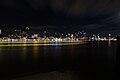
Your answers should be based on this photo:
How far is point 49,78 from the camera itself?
6871 mm

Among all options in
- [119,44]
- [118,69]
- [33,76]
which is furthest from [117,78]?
[33,76]

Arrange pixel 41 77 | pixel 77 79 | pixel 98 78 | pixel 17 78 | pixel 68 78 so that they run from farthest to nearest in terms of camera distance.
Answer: pixel 98 78, pixel 77 79, pixel 68 78, pixel 41 77, pixel 17 78

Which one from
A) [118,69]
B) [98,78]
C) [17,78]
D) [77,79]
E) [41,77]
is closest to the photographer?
[17,78]

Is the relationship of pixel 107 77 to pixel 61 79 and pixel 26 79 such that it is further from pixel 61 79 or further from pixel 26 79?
pixel 26 79

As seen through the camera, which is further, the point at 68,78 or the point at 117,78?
the point at 117,78

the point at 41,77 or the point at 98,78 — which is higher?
the point at 41,77

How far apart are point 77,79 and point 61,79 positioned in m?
1.25

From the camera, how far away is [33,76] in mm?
6617

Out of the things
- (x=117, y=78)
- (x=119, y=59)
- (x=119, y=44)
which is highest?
(x=119, y=44)

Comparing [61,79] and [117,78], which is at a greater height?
[61,79]

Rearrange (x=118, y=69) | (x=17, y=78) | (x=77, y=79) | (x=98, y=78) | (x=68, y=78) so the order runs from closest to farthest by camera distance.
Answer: (x=17, y=78) → (x=68, y=78) → (x=77, y=79) → (x=98, y=78) → (x=118, y=69)

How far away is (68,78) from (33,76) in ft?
5.81

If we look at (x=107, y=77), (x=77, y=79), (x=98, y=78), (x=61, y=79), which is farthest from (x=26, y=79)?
(x=107, y=77)

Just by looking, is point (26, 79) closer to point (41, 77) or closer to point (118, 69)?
point (41, 77)
